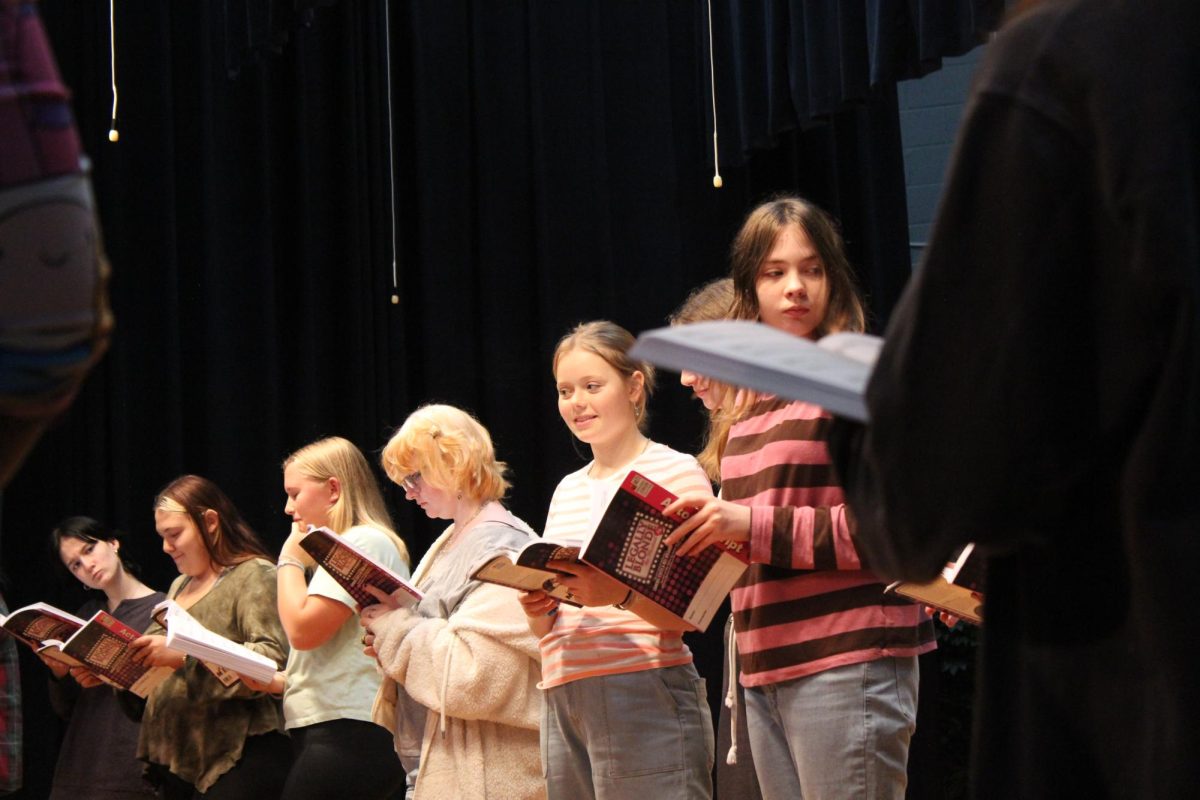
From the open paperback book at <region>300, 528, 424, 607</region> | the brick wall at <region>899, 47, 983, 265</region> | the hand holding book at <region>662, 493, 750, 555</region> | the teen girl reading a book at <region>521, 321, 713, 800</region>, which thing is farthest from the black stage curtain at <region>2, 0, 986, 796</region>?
the hand holding book at <region>662, 493, 750, 555</region>

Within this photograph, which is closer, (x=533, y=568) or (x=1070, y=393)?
(x=1070, y=393)


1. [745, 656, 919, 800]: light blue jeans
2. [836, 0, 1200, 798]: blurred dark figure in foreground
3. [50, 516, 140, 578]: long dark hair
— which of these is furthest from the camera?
[50, 516, 140, 578]: long dark hair

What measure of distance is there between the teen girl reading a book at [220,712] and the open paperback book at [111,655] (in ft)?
0.11

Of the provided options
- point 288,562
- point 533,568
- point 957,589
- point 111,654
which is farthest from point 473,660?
point 111,654

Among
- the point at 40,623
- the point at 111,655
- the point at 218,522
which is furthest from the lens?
the point at 218,522

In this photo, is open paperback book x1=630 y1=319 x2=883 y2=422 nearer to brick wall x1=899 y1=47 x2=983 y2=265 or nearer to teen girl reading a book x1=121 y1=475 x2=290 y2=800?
teen girl reading a book x1=121 y1=475 x2=290 y2=800

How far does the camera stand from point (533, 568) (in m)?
2.32

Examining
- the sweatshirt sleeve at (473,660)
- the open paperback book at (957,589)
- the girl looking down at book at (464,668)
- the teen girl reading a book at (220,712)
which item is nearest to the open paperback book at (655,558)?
the open paperback book at (957,589)

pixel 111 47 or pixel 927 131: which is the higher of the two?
pixel 111 47

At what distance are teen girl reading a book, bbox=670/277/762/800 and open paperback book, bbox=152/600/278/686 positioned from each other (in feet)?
3.74

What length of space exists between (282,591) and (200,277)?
6.96 feet

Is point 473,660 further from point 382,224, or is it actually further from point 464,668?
point 382,224

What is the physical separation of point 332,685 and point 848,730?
1700 millimetres

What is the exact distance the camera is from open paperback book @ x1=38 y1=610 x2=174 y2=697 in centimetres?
353
